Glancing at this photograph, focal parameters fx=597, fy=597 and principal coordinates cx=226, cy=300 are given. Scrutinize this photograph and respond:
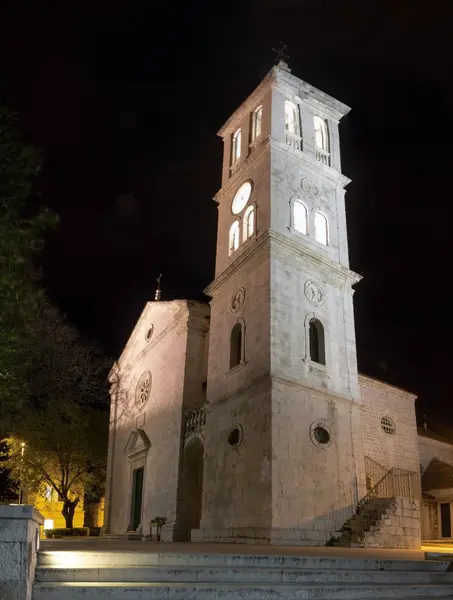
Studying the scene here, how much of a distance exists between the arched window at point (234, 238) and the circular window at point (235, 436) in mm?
7447

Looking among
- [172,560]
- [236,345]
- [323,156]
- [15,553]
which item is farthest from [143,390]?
[15,553]

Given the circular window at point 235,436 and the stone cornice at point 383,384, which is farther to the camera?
the stone cornice at point 383,384

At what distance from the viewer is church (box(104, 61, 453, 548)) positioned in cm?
1783

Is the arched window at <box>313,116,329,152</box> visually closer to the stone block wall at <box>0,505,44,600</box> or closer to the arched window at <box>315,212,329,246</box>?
the arched window at <box>315,212,329,246</box>

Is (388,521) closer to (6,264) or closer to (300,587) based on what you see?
(300,587)

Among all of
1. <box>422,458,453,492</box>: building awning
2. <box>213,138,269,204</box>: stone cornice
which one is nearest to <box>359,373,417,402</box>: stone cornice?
<box>422,458,453,492</box>: building awning

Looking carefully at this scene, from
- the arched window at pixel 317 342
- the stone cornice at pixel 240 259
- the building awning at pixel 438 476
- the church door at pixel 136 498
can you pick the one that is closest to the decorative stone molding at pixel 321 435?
the arched window at pixel 317 342

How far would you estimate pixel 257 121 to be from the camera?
25.1 meters

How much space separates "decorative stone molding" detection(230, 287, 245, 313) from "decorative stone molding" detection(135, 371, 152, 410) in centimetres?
784

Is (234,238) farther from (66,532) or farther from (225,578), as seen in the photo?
(66,532)

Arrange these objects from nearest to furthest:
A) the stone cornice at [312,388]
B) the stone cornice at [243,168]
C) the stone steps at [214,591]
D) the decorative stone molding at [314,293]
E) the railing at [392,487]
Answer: the stone steps at [214,591]
the stone cornice at [312,388]
the railing at [392,487]
the decorative stone molding at [314,293]
the stone cornice at [243,168]

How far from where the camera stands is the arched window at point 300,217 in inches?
874

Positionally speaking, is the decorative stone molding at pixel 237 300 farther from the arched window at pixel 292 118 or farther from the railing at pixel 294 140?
the arched window at pixel 292 118

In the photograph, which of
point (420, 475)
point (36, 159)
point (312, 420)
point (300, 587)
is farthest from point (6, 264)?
point (420, 475)
